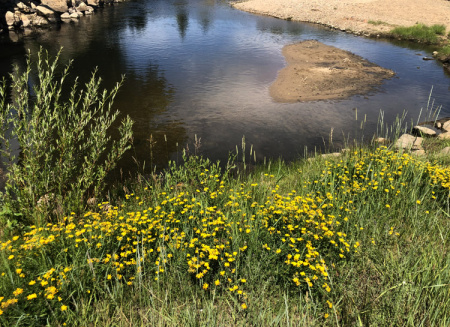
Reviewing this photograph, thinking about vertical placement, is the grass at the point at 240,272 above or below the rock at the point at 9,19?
below

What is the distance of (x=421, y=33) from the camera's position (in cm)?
3105

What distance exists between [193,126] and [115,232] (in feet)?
30.5

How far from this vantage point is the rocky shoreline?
2968cm

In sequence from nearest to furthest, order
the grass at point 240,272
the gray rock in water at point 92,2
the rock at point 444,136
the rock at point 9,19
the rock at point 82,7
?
the grass at point 240,272
the rock at point 444,136
the rock at point 9,19
the rock at point 82,7
the gray rock in water at point 92,2

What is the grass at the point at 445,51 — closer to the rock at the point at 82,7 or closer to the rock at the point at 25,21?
the rock at the point at 25,21

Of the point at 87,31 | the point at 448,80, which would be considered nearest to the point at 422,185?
the point at 448,80

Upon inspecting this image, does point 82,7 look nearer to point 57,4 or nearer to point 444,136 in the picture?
point 57,4

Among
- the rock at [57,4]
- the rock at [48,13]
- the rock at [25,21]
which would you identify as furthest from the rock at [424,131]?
the rock at [57,4]

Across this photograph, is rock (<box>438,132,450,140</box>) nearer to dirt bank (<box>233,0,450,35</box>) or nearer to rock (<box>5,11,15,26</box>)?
dirt bank (<box>233,0,450,35</box>)

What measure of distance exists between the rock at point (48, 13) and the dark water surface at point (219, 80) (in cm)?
217

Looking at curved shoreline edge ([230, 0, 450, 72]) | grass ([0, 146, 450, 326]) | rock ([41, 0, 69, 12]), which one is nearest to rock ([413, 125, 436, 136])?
grass ([0, 146, 450, 326])

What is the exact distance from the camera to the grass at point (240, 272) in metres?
3.65

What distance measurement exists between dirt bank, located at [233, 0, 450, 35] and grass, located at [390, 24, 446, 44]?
144 centimetres

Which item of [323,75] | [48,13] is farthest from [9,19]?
[323,75]
